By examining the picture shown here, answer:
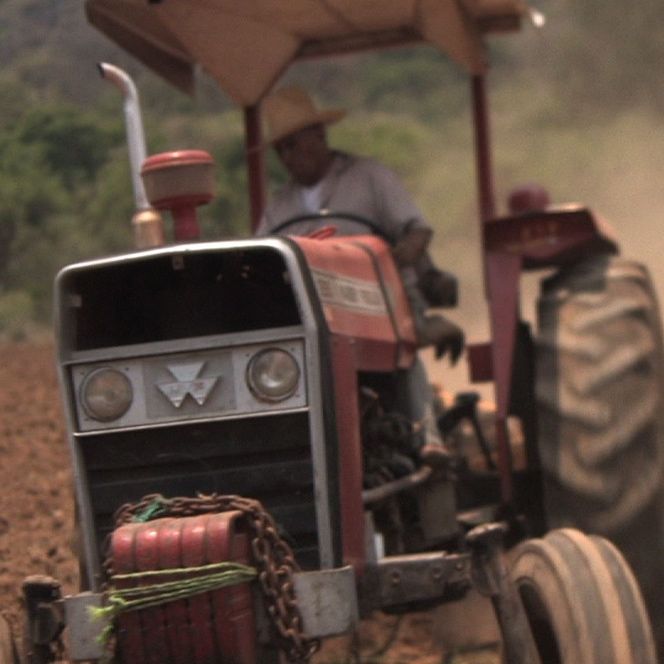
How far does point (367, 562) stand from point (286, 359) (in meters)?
0.67

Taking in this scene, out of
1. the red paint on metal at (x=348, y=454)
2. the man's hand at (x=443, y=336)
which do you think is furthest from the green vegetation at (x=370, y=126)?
the red paint on metal at (x=348, y=454)

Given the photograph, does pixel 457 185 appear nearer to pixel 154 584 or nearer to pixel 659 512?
pixel 659 512

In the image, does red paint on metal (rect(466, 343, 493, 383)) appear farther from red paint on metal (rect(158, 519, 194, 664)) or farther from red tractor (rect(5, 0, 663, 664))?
red paint on metal (rect(158, 519, 194, 664))

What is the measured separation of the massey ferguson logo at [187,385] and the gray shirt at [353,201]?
171cm

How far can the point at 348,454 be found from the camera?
5.02 m

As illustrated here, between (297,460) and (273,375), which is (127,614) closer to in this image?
(297,460)

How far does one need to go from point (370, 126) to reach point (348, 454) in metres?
18.1

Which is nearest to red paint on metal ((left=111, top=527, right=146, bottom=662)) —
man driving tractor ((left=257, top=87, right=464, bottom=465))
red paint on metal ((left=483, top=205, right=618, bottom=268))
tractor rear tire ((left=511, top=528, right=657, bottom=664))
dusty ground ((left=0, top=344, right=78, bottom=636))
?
tractor rear tire ((left=511, top=528, right=657, bottom=664))

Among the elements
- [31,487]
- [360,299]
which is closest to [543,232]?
[360,299]

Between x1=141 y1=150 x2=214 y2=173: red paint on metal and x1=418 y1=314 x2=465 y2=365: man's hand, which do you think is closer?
x1=141 y1=150 x2=214 y2=173: red paint on metal

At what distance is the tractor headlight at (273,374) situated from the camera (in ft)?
15.9

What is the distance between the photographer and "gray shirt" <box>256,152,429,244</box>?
6.62 metres

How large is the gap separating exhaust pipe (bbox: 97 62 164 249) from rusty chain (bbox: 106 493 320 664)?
1299 millimetres

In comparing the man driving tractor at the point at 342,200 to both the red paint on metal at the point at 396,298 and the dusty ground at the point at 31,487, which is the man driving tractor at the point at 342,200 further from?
the dusty ground at the point at 31,487
